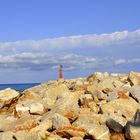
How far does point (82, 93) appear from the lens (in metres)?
19.4

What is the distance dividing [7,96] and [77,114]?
22.8ft

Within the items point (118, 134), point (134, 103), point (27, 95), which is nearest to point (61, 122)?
point (118, 134)

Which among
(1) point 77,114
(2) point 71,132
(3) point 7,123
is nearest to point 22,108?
(3) point 7,123

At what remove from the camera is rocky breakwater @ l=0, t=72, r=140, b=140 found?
14680mm

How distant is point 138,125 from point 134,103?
10.4 feet

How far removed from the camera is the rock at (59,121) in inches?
609

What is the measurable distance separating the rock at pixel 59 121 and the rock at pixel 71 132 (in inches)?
14.6

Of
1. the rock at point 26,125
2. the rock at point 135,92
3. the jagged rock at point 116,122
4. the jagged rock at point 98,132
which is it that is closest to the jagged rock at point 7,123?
the rock at point 26,125

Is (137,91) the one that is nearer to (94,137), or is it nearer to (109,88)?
(109,88)

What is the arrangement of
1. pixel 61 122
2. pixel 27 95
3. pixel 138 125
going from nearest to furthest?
pixel 138 125 < pixel 61 122 < pixel 27 95

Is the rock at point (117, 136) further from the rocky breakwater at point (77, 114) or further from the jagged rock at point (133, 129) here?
the jagged rock at point (133, 129)

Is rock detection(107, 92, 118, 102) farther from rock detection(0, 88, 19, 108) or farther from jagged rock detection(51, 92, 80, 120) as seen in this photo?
rock detection(0, 88, 19, 108)

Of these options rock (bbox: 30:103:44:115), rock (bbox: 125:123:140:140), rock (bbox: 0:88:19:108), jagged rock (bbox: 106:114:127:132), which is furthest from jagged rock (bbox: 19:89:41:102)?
rock (bbox: 125:123:140:140)

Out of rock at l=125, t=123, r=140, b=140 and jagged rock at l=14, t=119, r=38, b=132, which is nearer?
rock at l=125, t=123, r=140, b=140
